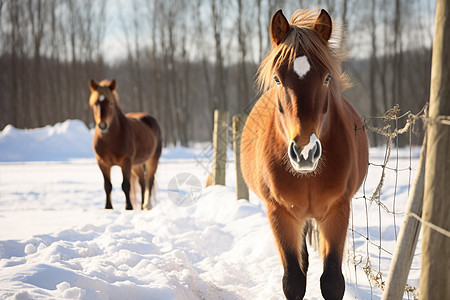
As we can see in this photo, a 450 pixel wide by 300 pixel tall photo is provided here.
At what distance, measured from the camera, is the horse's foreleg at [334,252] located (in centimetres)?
238

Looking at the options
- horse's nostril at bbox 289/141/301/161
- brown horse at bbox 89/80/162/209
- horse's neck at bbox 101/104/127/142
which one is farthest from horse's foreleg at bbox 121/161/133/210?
horse's nostril at bbox 289/141/301/161

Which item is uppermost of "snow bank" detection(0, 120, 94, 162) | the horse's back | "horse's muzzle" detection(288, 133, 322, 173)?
"horse's muzzle" detection(288, 133, 322, 173)

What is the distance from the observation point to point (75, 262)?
2.96 meters

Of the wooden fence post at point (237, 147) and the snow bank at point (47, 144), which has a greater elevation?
the wooden fence post at point (237, 147)

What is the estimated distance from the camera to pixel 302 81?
2.04 meters

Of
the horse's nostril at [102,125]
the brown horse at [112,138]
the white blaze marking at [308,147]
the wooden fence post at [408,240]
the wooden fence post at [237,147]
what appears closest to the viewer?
the wooden fence post at [408,240]

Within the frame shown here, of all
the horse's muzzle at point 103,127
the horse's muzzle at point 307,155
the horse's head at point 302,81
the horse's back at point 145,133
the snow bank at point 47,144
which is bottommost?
the snow bank at point 47,144

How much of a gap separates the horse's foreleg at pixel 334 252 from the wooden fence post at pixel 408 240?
0.61 metres

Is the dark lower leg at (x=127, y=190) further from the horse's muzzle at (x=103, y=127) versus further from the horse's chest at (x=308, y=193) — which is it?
the horse's chest at (x=308, y=193)

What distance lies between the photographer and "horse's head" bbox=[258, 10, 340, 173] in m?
1.91

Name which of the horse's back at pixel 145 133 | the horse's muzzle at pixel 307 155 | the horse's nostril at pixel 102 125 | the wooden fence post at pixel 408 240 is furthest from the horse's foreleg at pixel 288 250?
the horse's back at pixel 145 133

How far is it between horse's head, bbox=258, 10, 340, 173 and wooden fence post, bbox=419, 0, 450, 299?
545 millimetres

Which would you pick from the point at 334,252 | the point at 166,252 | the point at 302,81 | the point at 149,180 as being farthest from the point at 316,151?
the point at 149,180

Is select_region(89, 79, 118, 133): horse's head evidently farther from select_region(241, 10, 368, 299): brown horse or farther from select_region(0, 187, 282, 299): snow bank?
select_region(241, 10, 368, 299): brown horse
